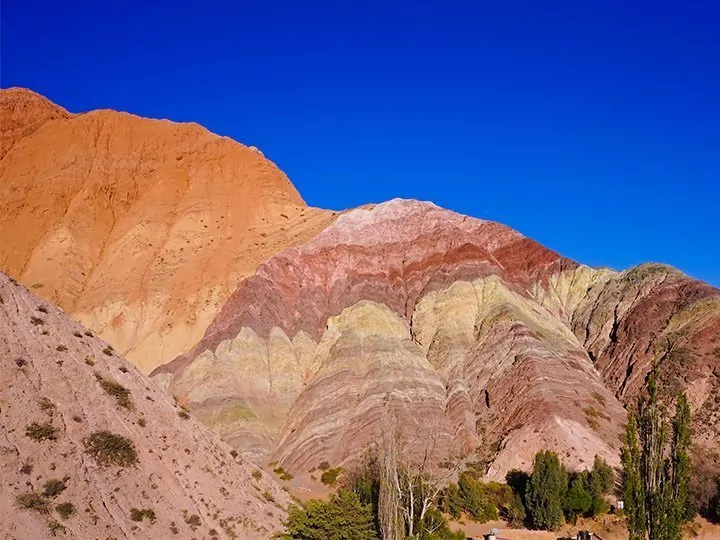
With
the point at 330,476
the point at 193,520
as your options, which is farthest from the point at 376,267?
the point at 193,520

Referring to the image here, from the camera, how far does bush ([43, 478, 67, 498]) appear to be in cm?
2084

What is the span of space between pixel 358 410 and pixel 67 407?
29.8 m

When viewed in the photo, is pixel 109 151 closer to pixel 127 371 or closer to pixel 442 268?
pixel 442 268

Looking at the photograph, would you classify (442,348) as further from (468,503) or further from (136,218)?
(136,218)

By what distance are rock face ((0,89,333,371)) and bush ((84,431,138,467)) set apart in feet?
148

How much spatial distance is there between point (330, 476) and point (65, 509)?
26.0m

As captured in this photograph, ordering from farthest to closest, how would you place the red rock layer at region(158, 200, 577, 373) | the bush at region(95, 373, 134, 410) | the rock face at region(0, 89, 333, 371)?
the rock face at region(0, 89, 333, 371) < the red rock layer at region(158, 200, 577, 373) < the bush at region(95, 373, 134, 410)

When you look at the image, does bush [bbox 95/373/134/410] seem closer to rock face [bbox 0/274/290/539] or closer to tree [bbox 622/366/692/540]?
rock face [bbox 0/274/290/539]

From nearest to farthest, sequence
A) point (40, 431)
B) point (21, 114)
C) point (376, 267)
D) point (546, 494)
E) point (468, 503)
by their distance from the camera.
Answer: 1. point (40, 431)
2. point (546, 494)
3. point (468, 503)
4. point (376, 267)
5. point (21, 114)

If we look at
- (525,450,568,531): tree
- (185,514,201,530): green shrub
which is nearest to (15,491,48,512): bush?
(185,514,201,530): green shrub

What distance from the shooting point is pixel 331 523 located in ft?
75.4

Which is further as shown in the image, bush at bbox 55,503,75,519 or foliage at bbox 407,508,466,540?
foliage at bbox 407,508,466,540

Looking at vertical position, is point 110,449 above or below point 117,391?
below

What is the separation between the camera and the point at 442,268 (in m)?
68.2
